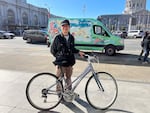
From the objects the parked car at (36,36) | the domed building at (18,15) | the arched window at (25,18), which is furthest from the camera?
the arched window at (25,18)

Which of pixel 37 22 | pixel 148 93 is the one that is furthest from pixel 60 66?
pixel 37 22

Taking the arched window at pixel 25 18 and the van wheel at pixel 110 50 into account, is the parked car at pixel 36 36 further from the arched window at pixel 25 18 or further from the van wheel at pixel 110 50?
the arched window at pixel 25 18

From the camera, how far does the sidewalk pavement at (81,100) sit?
Result: 3219mm

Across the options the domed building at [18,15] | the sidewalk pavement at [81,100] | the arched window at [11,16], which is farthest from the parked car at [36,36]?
the arched window at [11,16]

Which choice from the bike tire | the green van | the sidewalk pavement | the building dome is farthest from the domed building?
the building dome

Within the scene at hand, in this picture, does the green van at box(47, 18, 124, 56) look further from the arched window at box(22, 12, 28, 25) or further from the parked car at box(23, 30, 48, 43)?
the arched window at box(22, 12, 28, 25)

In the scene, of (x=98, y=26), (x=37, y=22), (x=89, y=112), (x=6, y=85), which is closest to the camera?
(x=89, y=112)

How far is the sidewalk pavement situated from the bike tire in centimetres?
13

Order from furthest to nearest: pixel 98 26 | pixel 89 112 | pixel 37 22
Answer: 1. pixel 37 22
2. pixel 98 26
3. pixel 89 112

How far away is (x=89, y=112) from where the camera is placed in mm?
3178

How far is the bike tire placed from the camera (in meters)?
3.20

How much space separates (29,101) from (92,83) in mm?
1396

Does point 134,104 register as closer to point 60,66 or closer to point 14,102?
point 60,66

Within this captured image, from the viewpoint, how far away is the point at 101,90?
3.38m
